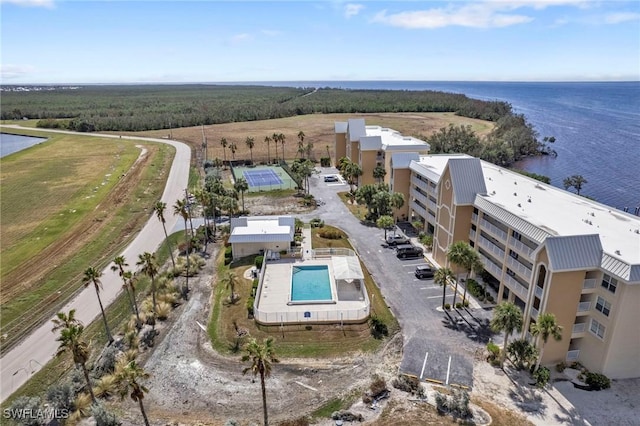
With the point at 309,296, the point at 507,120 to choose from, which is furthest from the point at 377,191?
the point at 507,120

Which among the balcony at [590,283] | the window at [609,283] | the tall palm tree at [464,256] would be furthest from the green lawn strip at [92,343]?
the window at [609,283]

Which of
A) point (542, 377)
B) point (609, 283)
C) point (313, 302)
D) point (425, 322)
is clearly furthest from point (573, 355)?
point (313, 302)

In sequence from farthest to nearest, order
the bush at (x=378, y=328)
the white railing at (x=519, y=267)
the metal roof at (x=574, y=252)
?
1. the bush at (x=378, y=328)
2. the white railing at (x=519, y=267)
3. the metal roof at (x=574, y=252)

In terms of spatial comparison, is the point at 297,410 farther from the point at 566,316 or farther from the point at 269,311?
the point at 566,316

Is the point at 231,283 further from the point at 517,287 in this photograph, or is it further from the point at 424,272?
the point at 517,287

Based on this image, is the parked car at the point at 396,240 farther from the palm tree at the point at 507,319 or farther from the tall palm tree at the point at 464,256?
the palm tree at the point at 507,319

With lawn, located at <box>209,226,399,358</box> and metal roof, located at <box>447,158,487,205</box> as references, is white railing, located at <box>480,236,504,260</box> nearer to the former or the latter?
metal roof, located at <box>447,158,487,205</box>
